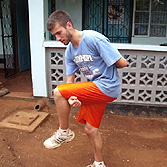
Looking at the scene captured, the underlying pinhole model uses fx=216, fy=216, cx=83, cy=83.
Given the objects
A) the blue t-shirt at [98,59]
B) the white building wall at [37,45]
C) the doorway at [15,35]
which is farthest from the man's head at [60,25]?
the doorway at [15,35]

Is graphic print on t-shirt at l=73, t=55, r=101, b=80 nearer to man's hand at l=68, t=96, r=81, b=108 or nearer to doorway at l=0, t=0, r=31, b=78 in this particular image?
man's hand at l=68, t=96, r=81, b=108

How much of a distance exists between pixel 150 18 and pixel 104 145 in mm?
5168

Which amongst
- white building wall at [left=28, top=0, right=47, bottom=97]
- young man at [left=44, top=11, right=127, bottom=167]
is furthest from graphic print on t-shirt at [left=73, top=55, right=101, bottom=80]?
white building wall at [left=28, top=0, right=47, bottom=97]

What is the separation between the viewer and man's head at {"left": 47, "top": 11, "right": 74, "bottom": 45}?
2.31m

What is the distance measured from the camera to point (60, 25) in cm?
232

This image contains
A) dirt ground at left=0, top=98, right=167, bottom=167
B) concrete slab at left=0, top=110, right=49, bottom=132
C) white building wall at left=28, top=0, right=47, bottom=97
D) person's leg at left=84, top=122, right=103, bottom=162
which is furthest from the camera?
white building wall at left=28, top=0, right=47, bottom=97

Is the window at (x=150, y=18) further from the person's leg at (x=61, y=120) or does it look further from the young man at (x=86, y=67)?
the person's leg at (x=61, y=120)

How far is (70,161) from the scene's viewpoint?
11.4 ft

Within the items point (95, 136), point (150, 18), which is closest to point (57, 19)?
point (95, 136)

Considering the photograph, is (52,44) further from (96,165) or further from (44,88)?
(96,165)

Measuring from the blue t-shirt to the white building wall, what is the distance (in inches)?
103

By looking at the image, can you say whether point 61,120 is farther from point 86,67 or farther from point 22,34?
point 22,34

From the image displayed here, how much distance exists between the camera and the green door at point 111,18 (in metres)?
7.38

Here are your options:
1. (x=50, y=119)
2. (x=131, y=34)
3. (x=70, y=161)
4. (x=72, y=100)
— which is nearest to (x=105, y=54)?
(x=72, y=100)
